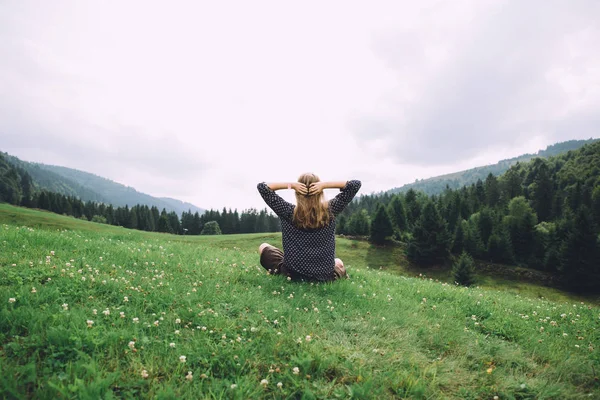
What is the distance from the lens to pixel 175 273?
22.9 ft

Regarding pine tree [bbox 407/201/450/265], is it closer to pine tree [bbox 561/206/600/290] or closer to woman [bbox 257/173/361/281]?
pine tree [bbox 561/206/600/290]

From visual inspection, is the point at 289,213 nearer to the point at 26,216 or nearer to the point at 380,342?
the point at 380,342

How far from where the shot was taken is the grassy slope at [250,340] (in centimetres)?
322

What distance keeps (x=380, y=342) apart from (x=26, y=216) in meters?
79.3

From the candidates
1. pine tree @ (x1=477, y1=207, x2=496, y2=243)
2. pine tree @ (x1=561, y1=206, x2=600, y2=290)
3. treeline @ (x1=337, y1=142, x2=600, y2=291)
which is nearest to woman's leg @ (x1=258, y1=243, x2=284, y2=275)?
treeline @ (x1=337, y1=142, x2=600, y2=291)

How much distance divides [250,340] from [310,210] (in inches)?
129

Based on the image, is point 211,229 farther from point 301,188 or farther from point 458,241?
point 301,188

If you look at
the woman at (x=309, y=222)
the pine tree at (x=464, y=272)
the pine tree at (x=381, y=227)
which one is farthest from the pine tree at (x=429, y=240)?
the woman at (x=309, y=222)

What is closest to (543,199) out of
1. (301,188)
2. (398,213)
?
(398,213)

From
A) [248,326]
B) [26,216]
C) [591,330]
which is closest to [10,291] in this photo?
[248,326]

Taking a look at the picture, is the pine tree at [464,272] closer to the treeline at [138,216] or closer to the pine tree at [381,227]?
the pine tree at [381,227]

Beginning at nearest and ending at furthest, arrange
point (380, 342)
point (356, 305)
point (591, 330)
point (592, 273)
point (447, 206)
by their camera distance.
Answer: point (380, 342) → point (356, 305) → point (591, 330) → point (592, 273) → point (447, 206)

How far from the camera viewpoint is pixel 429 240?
2375 inches

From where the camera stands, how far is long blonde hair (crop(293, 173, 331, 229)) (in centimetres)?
668
